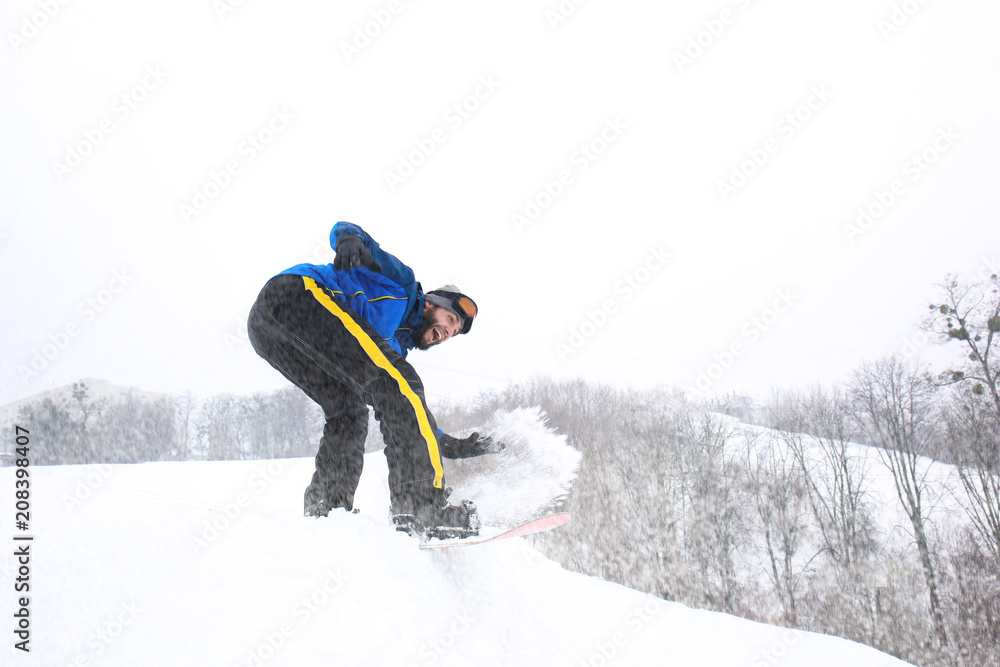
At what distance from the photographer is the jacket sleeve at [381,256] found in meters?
2.27

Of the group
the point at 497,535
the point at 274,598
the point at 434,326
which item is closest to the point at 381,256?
the point at 434,326

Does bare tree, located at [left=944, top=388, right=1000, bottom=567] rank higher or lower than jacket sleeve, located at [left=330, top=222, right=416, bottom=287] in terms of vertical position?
lower

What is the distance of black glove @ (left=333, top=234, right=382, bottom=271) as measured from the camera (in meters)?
2.17

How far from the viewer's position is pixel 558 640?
Result: 1965 mm

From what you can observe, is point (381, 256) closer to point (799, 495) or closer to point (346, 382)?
point (346, 382)

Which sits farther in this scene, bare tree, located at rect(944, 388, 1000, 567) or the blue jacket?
bare tree, located at rect(944, 388, 1000, 567)

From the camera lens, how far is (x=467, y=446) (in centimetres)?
261

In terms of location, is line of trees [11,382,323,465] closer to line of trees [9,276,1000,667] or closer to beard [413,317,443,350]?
line of trees [9,276,1000,667]

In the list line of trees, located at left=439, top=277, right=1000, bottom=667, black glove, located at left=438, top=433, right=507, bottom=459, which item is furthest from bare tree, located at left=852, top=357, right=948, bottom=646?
black glove, located at left=438, top=433, right=507, bottom=459

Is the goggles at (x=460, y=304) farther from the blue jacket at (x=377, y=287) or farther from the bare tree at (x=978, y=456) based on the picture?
the bare tree at (x=978, y=456)

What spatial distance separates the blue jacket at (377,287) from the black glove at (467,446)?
1.63 ft

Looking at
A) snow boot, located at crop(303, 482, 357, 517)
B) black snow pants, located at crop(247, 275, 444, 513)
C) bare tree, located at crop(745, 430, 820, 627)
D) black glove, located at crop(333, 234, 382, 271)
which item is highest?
black glove, located at crop(333, 234, 382, 271)

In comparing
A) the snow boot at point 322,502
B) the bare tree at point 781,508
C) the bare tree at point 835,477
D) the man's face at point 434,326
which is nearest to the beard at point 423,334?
the man's face at point 434,326

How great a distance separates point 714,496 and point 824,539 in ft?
19.0
